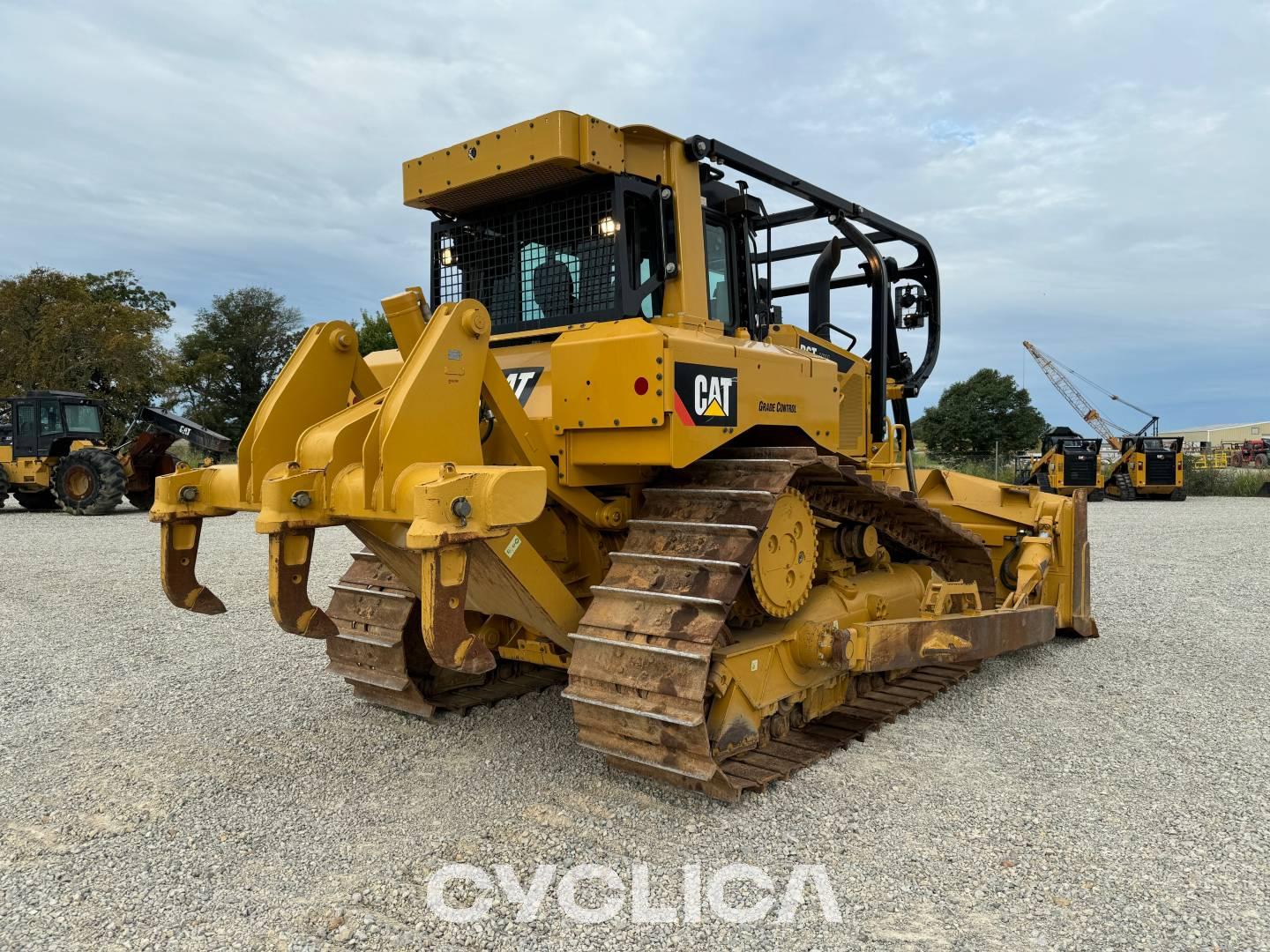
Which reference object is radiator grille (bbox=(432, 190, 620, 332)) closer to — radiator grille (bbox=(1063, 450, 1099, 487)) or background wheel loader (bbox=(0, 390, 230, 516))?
background wheel loader (bbox=(0, 390, 230, 516))

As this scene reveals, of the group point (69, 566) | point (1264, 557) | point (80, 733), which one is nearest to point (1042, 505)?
point (80, 733)

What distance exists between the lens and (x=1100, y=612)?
27.4 ft

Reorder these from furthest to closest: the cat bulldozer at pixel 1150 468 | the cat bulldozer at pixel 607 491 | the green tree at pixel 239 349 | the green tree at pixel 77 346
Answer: the green tree at pixel 239 349
the green tree at pixel 77 346
the cat bulldozer at pixel 1150 468
the cat bulldozer at pixel 607 491

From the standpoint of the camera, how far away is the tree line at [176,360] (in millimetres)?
33938

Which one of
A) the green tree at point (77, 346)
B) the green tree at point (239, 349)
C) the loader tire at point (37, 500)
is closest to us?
the loader tire at point (37, 500)

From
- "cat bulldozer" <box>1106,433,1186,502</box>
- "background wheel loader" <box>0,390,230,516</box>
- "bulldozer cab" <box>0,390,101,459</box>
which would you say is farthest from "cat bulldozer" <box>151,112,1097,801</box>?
"cat bulldozer" <box>1106,433,1186,502</box>

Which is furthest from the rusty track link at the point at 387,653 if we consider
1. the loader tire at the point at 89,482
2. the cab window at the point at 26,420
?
the cab window at the point at 26,420

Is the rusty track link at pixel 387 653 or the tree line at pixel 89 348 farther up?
the tree line at pixel 89 348

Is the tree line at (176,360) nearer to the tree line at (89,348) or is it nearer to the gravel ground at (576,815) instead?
the tree line at (89,348)

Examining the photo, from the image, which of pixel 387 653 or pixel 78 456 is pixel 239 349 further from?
pixel 387 653

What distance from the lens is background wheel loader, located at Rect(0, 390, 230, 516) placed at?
18328 mm

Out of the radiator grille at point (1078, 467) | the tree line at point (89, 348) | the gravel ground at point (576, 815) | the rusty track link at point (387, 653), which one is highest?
the tree line at point (89, 348)

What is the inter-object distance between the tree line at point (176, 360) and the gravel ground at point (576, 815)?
61.6ft

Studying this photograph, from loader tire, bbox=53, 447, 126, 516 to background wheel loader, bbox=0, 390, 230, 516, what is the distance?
0.06 ft
